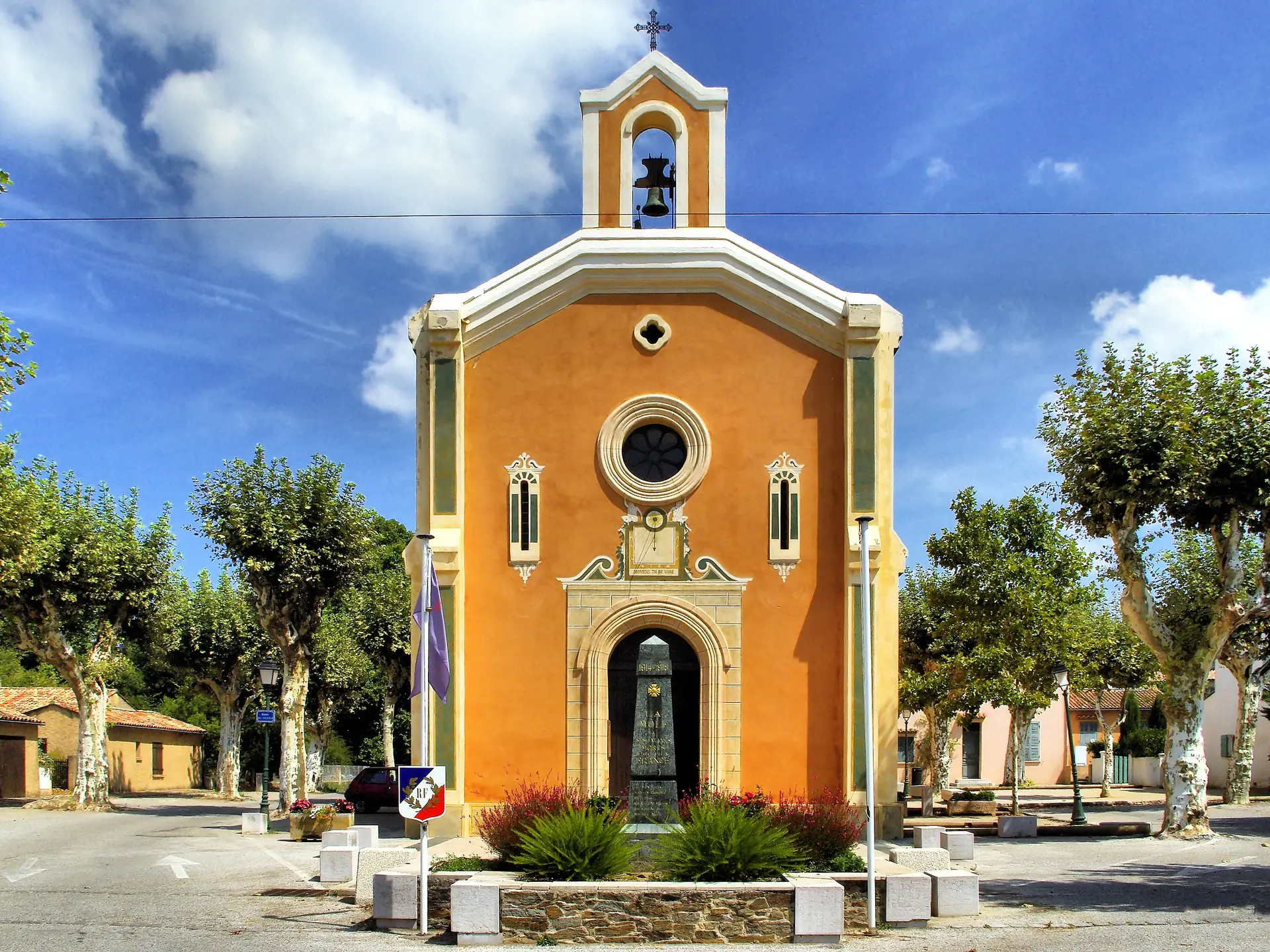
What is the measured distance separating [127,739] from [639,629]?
3262 centimetres

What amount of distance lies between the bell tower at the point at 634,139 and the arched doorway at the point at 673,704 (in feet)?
21.1

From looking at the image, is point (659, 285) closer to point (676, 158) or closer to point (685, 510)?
point (676, 158)

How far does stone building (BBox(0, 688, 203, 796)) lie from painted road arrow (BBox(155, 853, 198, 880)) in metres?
20.2

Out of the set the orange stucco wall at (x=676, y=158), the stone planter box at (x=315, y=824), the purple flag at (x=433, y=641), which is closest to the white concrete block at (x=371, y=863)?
the purple flag at (x=433, y=641)

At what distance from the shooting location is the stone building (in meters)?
40.1

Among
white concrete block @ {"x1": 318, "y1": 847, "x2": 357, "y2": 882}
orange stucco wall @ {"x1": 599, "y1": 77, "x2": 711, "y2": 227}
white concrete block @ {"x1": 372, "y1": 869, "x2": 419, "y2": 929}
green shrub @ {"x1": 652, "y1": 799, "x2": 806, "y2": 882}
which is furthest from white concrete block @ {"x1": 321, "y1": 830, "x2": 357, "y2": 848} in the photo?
orange stucco wall @ {"x1": 599, "y1": 77, "x2": 711, "y2": 227}

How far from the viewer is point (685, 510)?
1703 cm

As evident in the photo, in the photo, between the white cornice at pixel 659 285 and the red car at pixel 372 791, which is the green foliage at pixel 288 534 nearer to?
the red car at pixel 372 791

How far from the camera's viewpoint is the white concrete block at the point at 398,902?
460 inches

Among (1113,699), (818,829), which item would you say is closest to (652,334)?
(818,829)

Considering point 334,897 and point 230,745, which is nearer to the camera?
point 334,897

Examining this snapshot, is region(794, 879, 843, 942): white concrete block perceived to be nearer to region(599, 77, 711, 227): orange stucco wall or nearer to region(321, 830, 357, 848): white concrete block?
region(321, 830, 357, 848): white concrete block

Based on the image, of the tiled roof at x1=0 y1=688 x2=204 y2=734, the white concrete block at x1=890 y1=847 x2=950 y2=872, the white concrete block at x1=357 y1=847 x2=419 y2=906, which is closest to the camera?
the white concrete block at x1=357 y1=847 x2=419 y2=906

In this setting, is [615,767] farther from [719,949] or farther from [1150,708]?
[1150,708]
